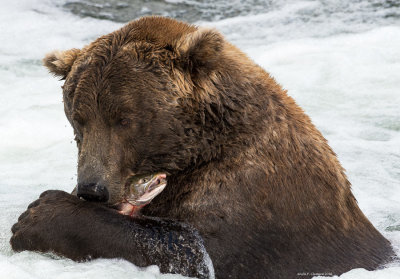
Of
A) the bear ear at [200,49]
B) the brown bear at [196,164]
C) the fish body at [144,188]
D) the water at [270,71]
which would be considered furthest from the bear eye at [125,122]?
the water at [270,71]

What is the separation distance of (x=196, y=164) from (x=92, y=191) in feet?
2.23

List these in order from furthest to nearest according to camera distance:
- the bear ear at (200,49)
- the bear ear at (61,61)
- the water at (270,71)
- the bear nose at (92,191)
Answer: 1. the water at (270,71)
2. the bear ear at (61,61)
3. the bear ear at (200,49)
4. the bear nose at (92,191)

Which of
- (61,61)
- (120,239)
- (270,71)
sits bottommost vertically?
(270,71)

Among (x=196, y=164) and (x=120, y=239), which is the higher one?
(x=196, y=164)

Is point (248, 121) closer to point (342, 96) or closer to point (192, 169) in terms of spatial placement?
point (192, 169)

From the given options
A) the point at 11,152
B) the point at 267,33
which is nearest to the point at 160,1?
the point at 267,33

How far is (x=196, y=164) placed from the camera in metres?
4.93

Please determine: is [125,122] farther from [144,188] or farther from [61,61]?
[61,61]

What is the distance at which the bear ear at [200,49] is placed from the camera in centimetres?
485

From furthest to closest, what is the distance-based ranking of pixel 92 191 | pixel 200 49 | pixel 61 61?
pixel 61 61
pixel 200 49
pixel 92 191

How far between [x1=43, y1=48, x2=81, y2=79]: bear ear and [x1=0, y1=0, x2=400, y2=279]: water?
1235 mm

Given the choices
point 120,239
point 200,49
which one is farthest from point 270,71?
point 120,239

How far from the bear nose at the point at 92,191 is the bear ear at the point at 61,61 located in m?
0.99

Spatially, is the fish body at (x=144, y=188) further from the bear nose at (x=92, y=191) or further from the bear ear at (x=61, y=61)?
the bear ear at (x=61, y=61)
